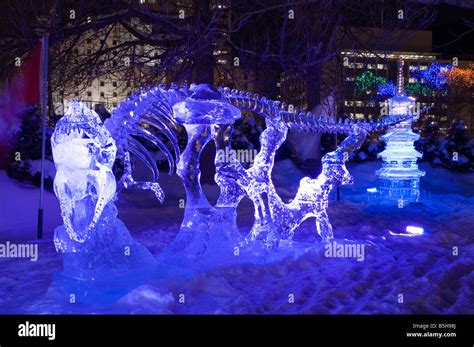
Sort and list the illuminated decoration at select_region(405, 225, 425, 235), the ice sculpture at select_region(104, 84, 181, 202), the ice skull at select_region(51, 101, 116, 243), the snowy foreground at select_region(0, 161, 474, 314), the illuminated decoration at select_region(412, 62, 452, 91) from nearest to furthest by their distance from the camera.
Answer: the snowy foreground at select_region(0, 161, 474, 314) → the ice skull at select_region(51, 101, 116, 243) → the ice sculpture at select_region(104, 84, 181, 202) → the illuminated decoration at select_region(405, 225, 425, 235) → the illuminated decoration at select_region(412, 62, 452, 91)

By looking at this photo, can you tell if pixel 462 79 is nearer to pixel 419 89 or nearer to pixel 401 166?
pixel 419 89

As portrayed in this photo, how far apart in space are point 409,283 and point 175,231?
13.3ft

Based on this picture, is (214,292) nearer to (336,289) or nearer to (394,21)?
(336,289)

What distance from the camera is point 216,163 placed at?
607cm

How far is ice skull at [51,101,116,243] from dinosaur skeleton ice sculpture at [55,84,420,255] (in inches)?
20.7

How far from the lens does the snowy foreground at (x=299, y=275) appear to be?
427cm

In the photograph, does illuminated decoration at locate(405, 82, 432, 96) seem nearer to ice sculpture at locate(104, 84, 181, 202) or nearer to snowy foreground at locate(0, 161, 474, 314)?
snowy foreground at locate(0, 161, 474, 314)

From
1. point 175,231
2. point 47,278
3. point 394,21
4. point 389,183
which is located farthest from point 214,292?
point 394,21

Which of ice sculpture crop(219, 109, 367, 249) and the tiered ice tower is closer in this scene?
ice sculpture crop(219, 109, 367, 249)

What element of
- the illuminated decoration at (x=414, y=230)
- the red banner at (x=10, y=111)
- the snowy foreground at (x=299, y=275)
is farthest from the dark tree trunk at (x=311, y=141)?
the red banner at (x=10, y=111)

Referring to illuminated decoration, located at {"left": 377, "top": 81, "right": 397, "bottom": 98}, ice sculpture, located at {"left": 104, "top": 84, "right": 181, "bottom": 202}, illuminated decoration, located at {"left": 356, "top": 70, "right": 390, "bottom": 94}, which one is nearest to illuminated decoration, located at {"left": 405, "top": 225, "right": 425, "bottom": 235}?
ice sculpture, located at {"left": 104, "top": 84, "right": 181, "bottom": 202}

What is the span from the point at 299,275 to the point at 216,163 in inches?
66.4

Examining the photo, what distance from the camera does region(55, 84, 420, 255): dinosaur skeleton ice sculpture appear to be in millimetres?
5762

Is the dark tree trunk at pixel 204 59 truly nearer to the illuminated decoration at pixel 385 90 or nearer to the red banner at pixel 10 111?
the red banner at pixel 10 111
